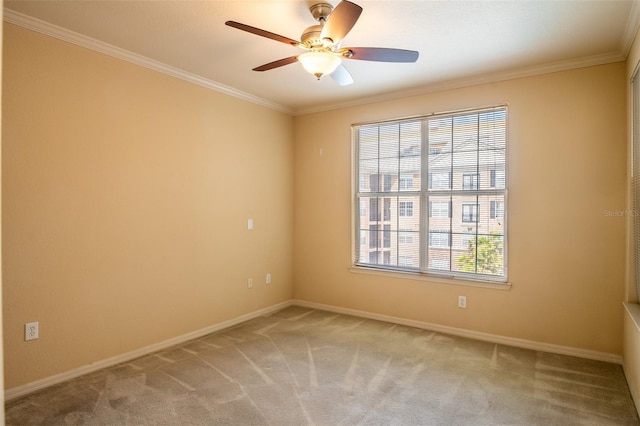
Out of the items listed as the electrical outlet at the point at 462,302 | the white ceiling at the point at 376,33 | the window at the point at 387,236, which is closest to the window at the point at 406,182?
the window at the point at 387,236

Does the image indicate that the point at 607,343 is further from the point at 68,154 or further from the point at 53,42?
the point at 53,42

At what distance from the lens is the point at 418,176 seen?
427cm

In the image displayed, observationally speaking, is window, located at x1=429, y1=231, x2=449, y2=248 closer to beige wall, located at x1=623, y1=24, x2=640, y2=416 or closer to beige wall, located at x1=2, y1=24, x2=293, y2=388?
beige wall, located at x1=623, y1=24, x2=640, y2=416

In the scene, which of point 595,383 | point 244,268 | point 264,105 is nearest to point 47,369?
point 244,268

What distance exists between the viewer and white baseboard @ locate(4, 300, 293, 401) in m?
2.71

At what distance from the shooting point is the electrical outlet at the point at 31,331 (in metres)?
2.74

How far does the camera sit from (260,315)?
4633 mm

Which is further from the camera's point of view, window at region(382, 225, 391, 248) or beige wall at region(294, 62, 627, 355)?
window at region(382, 225, 391, 248)

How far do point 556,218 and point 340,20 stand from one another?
8.79ft

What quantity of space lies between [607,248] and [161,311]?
3.97 m

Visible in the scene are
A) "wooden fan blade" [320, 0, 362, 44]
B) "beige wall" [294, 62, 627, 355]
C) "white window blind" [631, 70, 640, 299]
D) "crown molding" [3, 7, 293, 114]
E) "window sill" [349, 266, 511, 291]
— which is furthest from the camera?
"window sill" [349, 266, 511, 291]

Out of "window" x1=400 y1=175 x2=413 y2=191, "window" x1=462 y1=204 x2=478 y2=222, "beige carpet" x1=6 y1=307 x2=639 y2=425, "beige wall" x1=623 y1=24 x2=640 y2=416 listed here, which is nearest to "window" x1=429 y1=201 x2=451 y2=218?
"window" x1=462 y1=204 x2=478 y2=222

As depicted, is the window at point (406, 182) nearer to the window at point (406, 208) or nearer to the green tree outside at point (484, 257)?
the window at point (406, 208)

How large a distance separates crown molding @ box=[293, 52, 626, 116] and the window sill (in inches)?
77.3
